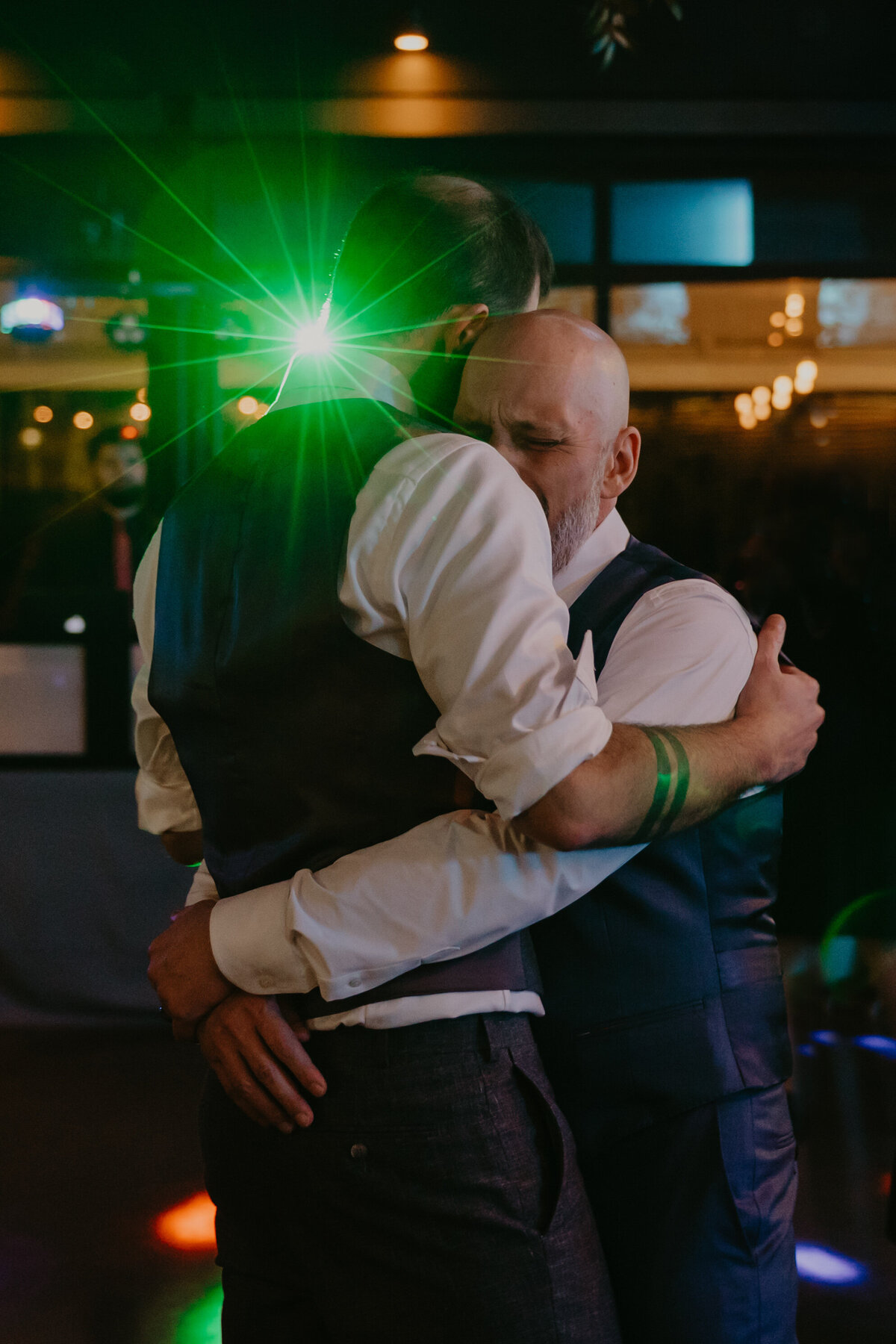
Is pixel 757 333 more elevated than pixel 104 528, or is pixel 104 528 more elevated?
pixel 757 333

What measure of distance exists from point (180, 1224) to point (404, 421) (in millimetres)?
2181

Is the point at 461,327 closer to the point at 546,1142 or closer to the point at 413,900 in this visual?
the point at 413,900

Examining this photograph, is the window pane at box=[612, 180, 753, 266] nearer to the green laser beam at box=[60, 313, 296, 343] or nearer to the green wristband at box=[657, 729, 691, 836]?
the green laser beam at box=[60, 313, 296, 343]

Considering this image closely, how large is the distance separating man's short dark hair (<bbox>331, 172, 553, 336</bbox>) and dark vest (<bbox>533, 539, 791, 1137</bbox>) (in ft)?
1.38

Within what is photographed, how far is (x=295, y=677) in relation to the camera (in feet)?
2.57

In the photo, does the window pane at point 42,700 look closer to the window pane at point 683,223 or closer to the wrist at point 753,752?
the window pane at point 683,223

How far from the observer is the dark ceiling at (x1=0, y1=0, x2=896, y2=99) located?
3.51 m

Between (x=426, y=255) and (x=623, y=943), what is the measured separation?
727 mm

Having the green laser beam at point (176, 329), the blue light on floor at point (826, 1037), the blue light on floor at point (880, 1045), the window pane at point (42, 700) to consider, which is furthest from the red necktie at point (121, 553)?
the blue light on floor at point (880, 1045)

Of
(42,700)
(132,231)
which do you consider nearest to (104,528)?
(42,700)

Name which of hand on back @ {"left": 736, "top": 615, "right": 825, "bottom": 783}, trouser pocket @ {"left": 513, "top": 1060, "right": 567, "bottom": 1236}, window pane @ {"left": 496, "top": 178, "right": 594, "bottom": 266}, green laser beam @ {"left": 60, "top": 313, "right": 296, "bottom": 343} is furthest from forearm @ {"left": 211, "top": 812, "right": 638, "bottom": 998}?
window pane @ {"left": 496, "top": 178, "right": 594, "bottom": 266}

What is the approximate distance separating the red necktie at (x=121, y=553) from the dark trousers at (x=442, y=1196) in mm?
3413

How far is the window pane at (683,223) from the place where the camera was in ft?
13.4

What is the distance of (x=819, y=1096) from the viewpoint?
2977 millimetres
